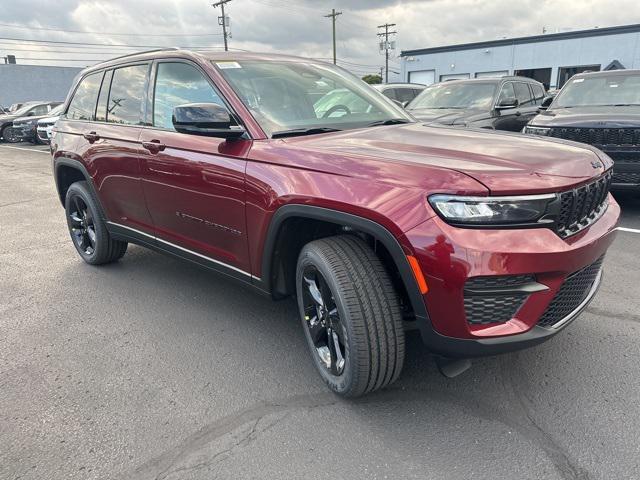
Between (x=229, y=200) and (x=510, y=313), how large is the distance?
Result: 1635 millimetres

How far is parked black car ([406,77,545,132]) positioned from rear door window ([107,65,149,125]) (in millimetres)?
4764

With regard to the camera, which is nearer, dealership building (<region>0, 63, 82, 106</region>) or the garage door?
the garage door

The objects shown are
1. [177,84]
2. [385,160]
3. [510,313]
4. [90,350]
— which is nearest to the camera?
[510,313]

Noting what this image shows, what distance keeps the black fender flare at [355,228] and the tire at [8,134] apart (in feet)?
69.8

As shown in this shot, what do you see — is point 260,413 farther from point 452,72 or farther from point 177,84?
point 452,72

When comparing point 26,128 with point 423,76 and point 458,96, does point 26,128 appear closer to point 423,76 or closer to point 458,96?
point 458,96

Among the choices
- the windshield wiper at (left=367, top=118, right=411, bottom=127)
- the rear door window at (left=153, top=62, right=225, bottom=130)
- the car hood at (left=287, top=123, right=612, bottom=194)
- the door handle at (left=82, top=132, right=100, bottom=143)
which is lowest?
the door handle at (left=82, top=132, right=100, bottom=143)

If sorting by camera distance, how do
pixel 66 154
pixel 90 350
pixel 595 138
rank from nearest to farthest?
pixel 90 350, pixel 66 154, pixel 595 138

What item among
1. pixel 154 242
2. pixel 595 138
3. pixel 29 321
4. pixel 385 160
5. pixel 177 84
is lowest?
pixel 29 321

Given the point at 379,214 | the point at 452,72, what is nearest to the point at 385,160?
the point at 379,214

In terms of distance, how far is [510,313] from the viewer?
82.4 inches

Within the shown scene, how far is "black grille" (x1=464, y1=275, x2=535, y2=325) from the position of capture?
6.63ft

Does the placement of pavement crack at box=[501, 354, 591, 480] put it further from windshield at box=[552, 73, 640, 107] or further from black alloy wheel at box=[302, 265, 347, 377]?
windshield at box=[552, 73, 640, 107]

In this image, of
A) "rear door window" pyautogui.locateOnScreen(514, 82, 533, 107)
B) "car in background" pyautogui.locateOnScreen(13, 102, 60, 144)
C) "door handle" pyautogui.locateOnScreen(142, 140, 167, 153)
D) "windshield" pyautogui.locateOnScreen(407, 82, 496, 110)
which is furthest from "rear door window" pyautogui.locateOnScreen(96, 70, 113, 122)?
"car in background" pyautogui.locateOnScreen(13, 102, 60, 144)
